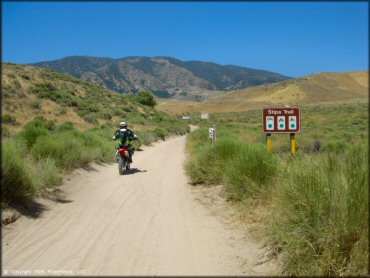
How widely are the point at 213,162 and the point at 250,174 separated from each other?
2996 mm

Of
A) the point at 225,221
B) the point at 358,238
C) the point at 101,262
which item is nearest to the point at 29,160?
the point at 225,221

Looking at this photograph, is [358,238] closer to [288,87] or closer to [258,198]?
[258,198]

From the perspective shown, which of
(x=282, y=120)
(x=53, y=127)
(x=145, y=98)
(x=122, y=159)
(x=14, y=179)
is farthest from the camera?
(x=145, y=98)

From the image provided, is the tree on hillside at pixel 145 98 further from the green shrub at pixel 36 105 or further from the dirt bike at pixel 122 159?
the dirt bike at pixel 122 159

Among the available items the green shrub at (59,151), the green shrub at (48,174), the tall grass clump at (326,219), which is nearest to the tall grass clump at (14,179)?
the green shrub at (48,174)

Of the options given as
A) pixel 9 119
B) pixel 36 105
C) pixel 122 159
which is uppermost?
pixel 36 105

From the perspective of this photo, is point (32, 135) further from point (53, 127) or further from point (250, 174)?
point (53, 127)

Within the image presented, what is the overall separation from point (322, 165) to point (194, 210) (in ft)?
13.2

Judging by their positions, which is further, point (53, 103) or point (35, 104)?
point (53, 103)

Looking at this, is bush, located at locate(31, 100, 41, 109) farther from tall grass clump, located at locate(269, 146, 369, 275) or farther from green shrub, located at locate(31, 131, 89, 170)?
tall grass clump, located at locate(269, 146, 369, 275)

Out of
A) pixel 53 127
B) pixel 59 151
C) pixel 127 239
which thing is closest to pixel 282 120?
pixel 127 239

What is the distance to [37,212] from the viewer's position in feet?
27.9

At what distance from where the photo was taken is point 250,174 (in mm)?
8391

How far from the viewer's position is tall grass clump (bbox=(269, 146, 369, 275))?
4.13 m
